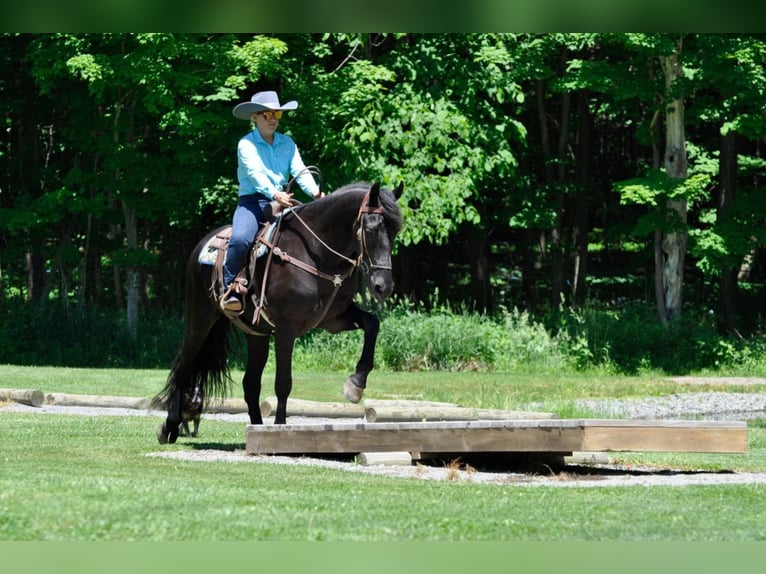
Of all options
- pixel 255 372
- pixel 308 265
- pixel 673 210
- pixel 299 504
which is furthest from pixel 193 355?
pixel 673 210

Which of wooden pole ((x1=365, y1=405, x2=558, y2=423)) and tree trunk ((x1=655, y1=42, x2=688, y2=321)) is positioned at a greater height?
tree trunk ((x1=655, y1=42, x2=688, y2=321))

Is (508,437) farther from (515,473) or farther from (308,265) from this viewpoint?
(308,265)

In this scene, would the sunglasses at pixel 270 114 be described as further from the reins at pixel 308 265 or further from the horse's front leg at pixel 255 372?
the horse's front leg at pixel 255 372

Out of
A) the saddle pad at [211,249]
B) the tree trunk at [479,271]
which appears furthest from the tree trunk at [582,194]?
the saddle pad at [211,249]

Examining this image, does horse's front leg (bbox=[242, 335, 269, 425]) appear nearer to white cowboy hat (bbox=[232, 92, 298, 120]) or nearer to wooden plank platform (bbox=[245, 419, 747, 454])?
wooden plank platform (bbox=[245, 419, 747, 454])

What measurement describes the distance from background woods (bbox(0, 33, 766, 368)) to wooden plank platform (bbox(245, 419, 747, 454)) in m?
16.9

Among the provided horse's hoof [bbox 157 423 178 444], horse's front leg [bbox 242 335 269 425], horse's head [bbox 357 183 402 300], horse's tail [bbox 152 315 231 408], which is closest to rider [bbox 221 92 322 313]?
horse's front leg [bbox 242 335 269 425]

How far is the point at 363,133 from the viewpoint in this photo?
91.6 feet

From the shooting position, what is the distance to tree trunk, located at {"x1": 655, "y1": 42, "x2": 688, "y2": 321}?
95.9ft

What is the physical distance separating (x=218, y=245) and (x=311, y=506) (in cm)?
476

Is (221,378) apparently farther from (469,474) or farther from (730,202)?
(730,202)

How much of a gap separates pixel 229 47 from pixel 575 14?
2443 centimetres

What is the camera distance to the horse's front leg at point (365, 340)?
11094mm

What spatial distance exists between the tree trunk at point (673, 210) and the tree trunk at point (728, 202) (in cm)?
128
